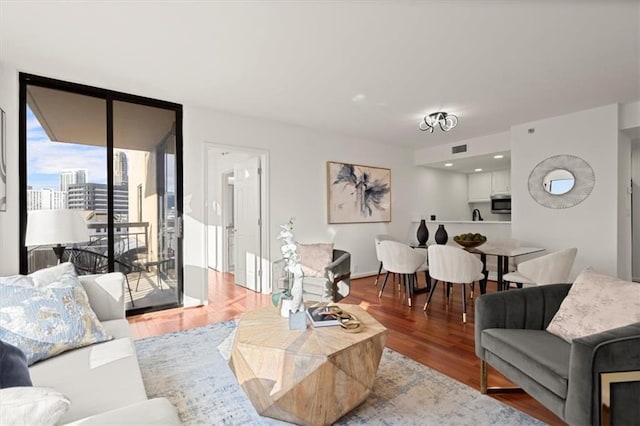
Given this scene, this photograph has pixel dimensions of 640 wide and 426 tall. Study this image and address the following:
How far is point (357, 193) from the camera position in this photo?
5590 millimetres

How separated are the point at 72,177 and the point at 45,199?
0.32m

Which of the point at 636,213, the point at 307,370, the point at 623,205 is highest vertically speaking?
the point at 623,205

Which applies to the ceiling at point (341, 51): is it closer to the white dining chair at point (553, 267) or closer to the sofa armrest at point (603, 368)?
the white dining chair at point (553, 267)

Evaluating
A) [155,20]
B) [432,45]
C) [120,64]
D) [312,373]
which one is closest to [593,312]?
[312,373]

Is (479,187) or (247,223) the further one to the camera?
(479,187)

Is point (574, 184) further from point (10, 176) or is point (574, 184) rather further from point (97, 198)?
point (10, 176)

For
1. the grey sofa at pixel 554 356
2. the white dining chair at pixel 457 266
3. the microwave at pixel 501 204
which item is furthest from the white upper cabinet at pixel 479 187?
the grey sofa at pixel 554 356

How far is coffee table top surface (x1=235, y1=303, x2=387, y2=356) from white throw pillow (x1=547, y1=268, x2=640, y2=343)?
1.07 m

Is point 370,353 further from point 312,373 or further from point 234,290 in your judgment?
point 234,290

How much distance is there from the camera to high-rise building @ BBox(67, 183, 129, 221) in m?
3.30

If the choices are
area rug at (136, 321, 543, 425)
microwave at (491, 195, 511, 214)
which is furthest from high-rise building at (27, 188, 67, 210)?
microwave at (491, 195, 511, 214)

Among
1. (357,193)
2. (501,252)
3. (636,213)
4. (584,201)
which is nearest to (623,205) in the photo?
(584,201)

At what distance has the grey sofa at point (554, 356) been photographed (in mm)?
1325

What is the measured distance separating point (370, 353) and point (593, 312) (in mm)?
1284
